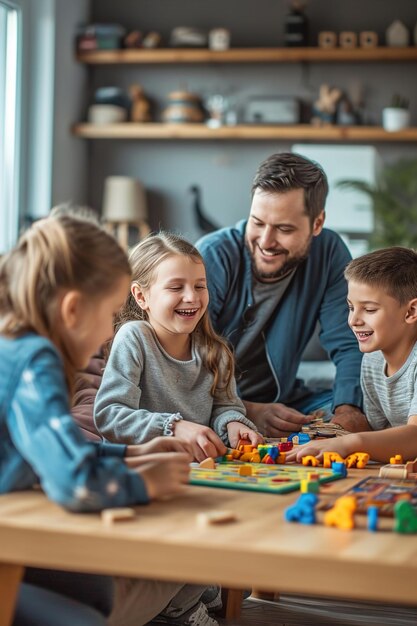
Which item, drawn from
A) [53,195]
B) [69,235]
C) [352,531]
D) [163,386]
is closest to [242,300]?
[163,386]

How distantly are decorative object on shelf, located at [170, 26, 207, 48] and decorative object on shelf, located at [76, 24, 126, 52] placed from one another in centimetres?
38

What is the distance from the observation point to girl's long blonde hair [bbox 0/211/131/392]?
126 centimetres

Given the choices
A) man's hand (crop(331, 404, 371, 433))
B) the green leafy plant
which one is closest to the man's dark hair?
man's hand (crop(331, 404, 371, 433))

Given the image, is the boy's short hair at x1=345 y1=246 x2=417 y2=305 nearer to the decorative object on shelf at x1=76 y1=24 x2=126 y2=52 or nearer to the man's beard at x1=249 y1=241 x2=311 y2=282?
the man's beard at x1=249 y1=241 x2=311 y2=282

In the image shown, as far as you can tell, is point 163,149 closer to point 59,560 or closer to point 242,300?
point 242,300

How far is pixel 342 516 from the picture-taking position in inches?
44.9

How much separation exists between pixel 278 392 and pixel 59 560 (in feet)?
5.26

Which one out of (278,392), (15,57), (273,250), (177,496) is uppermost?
(15,57)

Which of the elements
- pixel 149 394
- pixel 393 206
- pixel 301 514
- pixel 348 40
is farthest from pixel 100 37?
pixel 301 514

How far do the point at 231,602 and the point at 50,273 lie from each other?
1.16 meters

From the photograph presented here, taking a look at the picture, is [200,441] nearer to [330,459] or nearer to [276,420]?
[330,459]

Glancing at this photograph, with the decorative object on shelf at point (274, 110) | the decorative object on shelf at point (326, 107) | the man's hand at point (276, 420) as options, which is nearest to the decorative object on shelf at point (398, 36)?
the decorative object on shelf at point (326, 107)

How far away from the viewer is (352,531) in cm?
112

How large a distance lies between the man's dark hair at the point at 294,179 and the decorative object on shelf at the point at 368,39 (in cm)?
377
